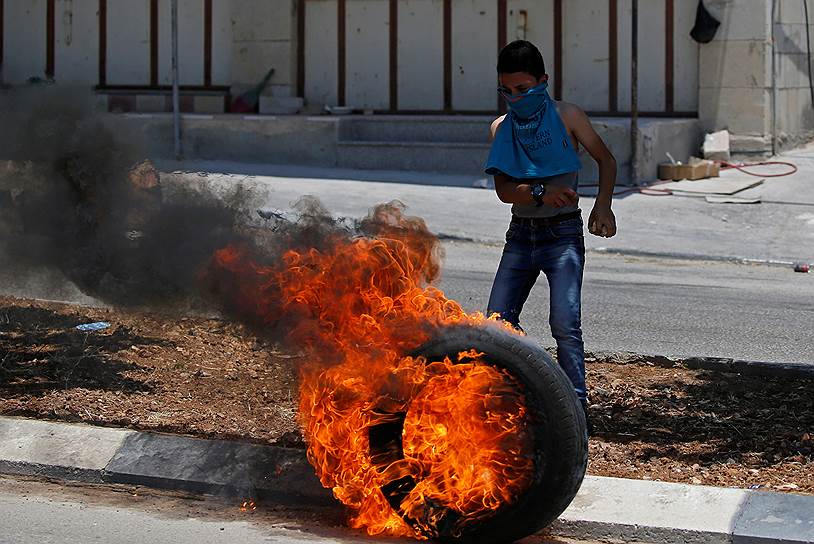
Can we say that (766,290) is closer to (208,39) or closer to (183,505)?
(183,505)

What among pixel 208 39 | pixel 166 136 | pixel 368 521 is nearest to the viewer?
pixel 368 521

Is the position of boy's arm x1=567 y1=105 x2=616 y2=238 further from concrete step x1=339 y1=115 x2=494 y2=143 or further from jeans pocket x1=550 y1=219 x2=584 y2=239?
concrete step x1=339 y1=115 x2=494 y2=143

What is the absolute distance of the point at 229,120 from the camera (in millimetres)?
17516

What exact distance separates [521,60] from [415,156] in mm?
11528

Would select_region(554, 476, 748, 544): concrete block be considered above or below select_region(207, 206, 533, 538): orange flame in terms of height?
below

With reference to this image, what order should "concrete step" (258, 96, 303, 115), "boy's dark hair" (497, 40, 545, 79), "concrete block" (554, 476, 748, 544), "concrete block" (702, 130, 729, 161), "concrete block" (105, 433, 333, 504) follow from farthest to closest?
"concrete step" (258, 96, 303, 115) < "concrete block" (702, 130, 729, 161) < "boy's dark hair" (497, 40, 545, 79) < "concrete block" (105, 433, 333, 504) < "concrete block" (554, 476, 748, 544)

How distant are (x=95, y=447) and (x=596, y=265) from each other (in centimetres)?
713

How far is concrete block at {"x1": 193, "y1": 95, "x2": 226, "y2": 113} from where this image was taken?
61.9 ft

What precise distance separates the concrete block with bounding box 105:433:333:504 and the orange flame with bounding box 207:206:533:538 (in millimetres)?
359

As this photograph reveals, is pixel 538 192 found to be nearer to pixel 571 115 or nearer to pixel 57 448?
pixel 571 115

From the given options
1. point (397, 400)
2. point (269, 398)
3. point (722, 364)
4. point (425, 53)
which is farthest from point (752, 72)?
point (397, 400)

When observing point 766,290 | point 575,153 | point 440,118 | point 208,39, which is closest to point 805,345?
point 766,290

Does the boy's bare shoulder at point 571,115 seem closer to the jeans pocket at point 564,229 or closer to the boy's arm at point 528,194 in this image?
the boy's arm at point 528,194

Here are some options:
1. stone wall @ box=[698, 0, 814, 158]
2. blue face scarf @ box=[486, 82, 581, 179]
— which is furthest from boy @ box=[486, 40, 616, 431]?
stone wall @ box=[698, 0, 814, 158]
